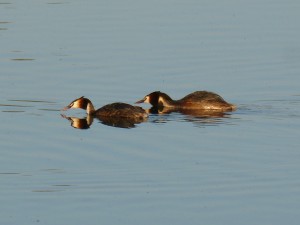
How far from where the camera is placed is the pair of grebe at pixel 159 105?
18.9m

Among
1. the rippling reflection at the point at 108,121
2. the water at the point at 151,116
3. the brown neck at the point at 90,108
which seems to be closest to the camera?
the water at the point at 151,116

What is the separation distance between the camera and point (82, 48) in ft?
79.0

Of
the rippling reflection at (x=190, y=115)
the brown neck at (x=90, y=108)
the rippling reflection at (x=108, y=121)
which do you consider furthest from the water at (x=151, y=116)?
the brown neck at (x=90, y=108)

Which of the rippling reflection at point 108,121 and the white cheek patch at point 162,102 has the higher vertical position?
the white cheek patch at point 162,102

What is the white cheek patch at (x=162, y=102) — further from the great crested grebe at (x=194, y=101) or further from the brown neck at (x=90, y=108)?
the brown neck at (x=90, y=108)

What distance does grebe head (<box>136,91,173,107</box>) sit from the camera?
20016 millimetres

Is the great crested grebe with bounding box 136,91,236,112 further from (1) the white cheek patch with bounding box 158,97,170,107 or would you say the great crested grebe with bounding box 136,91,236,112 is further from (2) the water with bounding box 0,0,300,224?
(2) the water with bounding box 0,0,300,224

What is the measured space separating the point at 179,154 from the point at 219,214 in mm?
3337

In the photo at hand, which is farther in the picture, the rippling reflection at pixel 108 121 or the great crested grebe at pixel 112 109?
the great crested grebe at pixel 112 109

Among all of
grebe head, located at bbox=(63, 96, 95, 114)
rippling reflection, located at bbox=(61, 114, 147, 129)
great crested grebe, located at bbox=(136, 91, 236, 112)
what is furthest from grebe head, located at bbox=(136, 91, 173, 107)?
grebe head, located at bbox=(63, 96, 95, 114)

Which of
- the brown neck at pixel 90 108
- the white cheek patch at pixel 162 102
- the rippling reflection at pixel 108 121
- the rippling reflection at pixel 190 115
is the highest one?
the white cheek patch at pixel 162 102

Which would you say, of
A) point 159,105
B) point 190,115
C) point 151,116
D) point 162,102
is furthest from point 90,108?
point 190,115

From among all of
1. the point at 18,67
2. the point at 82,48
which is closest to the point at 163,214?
the point at 18,67

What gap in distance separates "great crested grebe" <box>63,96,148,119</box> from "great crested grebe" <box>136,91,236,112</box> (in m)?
0.69
